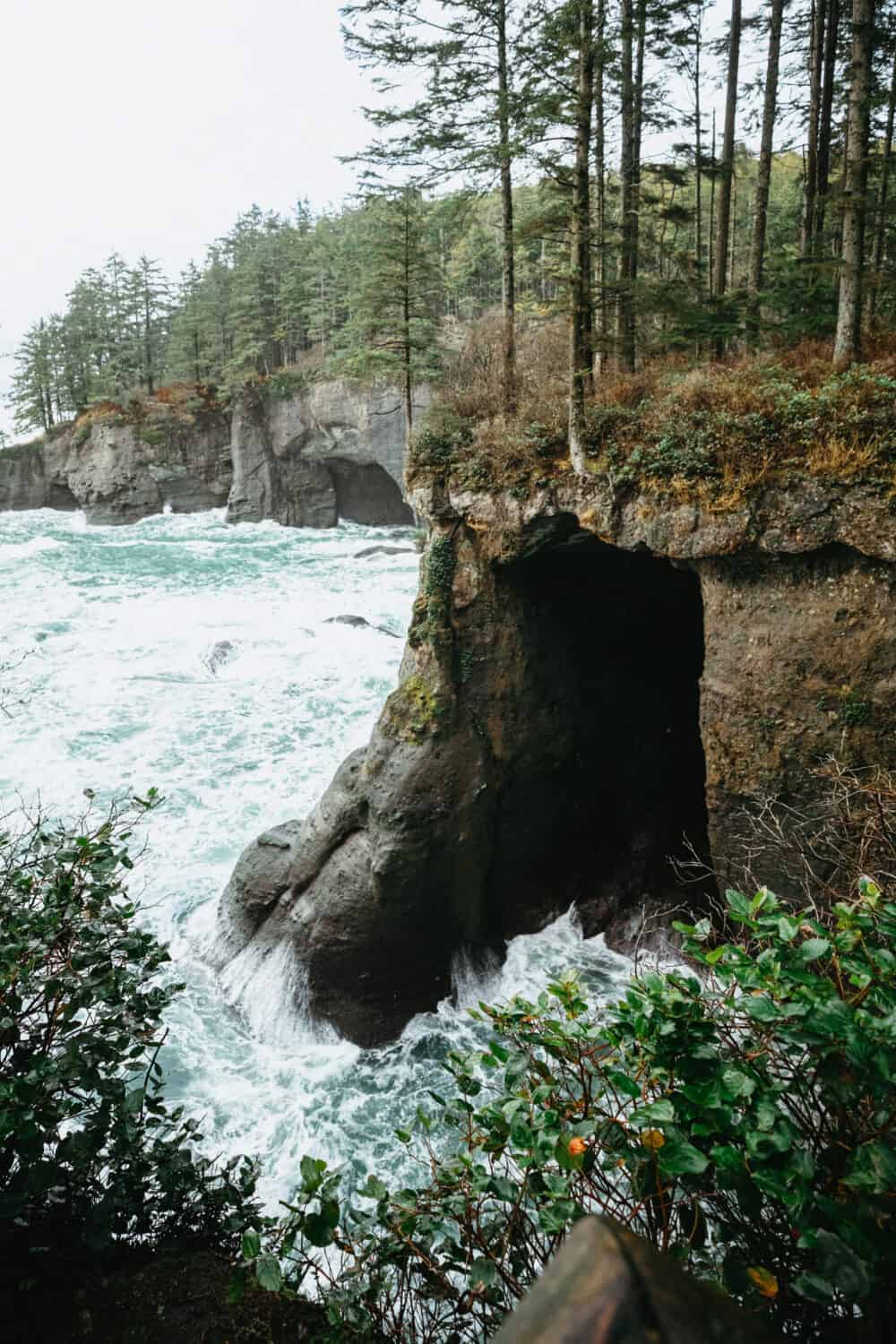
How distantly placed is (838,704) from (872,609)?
1.02 meters

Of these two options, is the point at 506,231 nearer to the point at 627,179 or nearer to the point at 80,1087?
the point at 627,179

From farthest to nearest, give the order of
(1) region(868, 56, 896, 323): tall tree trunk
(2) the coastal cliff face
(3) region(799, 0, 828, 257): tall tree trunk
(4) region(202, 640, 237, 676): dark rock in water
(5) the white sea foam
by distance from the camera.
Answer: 1. (2) the coastal cliff face
2. (4) region(202, 640, 237, 676): dark rock in water
3. (3) region(799, 0, 828, 257): tall tree trunk
4. (1) region(868, 56, 896, 323): tall tree trunk
5. (5) the white sea foam

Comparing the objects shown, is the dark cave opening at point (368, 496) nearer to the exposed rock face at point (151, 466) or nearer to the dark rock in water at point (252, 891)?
the exposed rock face at point (151, 466)

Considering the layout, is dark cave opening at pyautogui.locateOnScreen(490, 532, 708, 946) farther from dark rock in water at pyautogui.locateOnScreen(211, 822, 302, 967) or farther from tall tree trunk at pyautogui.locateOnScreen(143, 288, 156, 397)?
tall tree trunk at pyautogui.locateOnScreen(143, 288, 156, 397)

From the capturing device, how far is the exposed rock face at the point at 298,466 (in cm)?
3947

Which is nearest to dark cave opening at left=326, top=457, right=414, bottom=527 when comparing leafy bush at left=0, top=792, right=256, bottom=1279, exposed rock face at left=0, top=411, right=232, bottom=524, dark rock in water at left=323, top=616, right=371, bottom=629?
exposed rock face at left=0, top=411, right=232, bottom=524

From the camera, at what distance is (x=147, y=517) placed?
42812 millimetres

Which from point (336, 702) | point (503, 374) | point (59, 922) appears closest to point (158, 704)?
point (336, 702)

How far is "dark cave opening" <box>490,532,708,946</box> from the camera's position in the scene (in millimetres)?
10352

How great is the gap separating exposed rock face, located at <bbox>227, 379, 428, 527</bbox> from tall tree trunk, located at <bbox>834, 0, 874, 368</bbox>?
32.4 m

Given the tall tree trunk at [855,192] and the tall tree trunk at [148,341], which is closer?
the tall tree trunk at [855,192]

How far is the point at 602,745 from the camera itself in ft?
37.1

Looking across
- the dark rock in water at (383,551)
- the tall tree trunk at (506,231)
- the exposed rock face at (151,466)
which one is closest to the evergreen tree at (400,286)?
the tall tree trunk at (506,231)

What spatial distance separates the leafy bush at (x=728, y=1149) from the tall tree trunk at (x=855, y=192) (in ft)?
25.7
